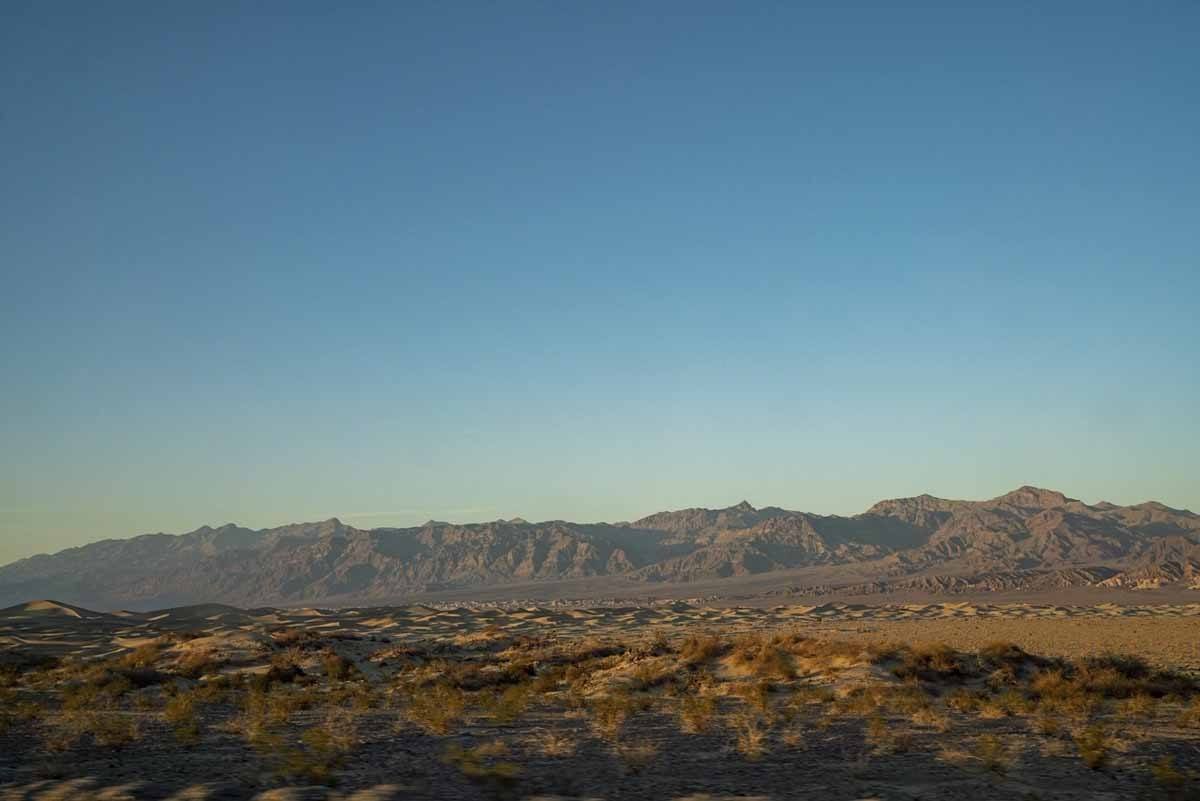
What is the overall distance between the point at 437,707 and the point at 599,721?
3.92m

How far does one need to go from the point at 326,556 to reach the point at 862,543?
103521mm

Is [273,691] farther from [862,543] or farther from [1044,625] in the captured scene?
[862,543]

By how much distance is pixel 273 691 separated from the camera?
20.3m

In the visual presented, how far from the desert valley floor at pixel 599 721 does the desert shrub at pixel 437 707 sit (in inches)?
3.1

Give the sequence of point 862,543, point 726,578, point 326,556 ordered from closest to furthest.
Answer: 1. point 726,578
2. point 862,543
3. point 326,556

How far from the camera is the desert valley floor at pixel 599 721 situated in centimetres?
1080

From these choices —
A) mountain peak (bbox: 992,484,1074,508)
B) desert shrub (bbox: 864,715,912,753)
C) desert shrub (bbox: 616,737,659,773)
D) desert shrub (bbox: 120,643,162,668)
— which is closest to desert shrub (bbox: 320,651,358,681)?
desert shrub (bbox: 120,643,162,668)

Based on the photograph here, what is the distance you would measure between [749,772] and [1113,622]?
38010mm

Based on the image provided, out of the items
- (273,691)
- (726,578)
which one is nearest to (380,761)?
(273,691)

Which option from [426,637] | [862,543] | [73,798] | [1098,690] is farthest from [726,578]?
[73,798]

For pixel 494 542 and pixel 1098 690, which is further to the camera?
pixel 494 542

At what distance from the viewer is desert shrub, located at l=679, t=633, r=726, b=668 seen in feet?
75.2

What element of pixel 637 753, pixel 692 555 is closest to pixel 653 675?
pixel 637 753

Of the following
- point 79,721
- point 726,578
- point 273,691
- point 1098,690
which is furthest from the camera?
point 726,578
